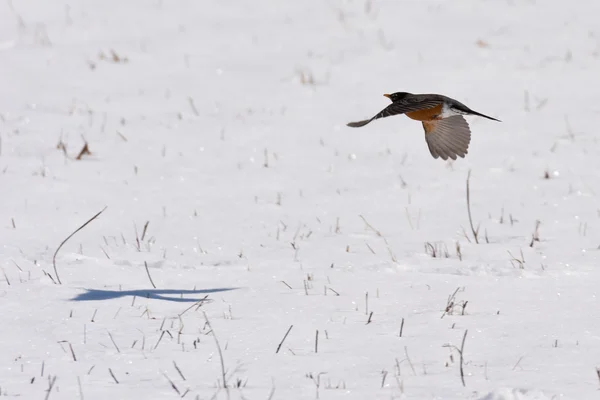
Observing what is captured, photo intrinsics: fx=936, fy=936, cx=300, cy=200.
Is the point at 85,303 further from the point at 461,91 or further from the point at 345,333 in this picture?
the point at 461,91

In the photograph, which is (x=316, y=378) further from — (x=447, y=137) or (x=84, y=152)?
(x=84, y=152)

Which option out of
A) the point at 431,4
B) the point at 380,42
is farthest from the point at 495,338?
the point at 431,4

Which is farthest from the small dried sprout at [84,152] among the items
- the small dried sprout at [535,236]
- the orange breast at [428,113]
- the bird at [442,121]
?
the small dried sprout at [535,236]

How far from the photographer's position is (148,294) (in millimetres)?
4613

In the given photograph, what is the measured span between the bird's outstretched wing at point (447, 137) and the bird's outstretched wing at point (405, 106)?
1.60ft

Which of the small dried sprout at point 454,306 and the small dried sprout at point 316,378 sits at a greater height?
the small dried sprout at point 454,306

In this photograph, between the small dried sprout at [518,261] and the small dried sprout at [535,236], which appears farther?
the small dried sprout at [535,236]

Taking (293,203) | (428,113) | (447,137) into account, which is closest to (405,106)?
(428,113)

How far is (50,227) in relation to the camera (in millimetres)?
6266

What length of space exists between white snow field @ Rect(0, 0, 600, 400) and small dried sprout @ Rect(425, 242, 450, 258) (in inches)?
1.5

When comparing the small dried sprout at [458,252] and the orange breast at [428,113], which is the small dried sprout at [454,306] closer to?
the small dried sprout at [458,252]

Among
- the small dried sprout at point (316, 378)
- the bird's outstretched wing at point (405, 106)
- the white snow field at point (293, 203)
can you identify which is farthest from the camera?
the bird's outstretched wing at point (405, 106)

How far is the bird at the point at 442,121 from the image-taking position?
5156 mm

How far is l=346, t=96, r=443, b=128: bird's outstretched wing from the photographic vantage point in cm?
446
